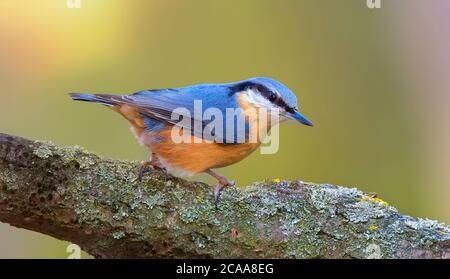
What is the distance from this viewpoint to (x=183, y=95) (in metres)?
3.10

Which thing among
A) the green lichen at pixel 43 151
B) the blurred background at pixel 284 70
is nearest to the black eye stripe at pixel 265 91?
the green lichen at pixel 43 151

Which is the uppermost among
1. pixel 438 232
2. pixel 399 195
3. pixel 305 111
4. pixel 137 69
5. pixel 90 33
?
pixel 90 33

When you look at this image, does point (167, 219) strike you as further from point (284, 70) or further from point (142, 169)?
point (284, 70)

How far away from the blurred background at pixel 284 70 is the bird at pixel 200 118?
1.88 m

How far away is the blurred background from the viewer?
512 cm

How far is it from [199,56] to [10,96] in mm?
1704

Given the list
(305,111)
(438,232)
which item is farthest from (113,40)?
(438,232)

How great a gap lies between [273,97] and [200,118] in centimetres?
39

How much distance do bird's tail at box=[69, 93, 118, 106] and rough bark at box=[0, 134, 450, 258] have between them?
1.79 ft

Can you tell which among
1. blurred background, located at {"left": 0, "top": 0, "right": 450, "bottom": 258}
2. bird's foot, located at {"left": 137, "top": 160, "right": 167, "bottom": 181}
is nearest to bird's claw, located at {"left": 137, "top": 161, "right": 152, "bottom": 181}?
bird's foot, located at {"left": 137, "top": 160, "right": 167, "bottom": 181}

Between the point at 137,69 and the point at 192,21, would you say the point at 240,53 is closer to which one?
the point at 192,21

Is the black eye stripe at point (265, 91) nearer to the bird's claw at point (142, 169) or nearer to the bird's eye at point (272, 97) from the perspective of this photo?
the bird's eye at point (272, 97)

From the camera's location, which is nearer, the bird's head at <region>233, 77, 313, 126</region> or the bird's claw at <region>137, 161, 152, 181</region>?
the bird's claw at <region>137, 161, 152, 181</region>

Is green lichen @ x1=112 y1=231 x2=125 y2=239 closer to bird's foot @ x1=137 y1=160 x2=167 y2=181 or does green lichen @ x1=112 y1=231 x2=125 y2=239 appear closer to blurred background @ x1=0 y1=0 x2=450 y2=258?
bird's foot @ x1=137 y1=160 x2=167 y2=181
